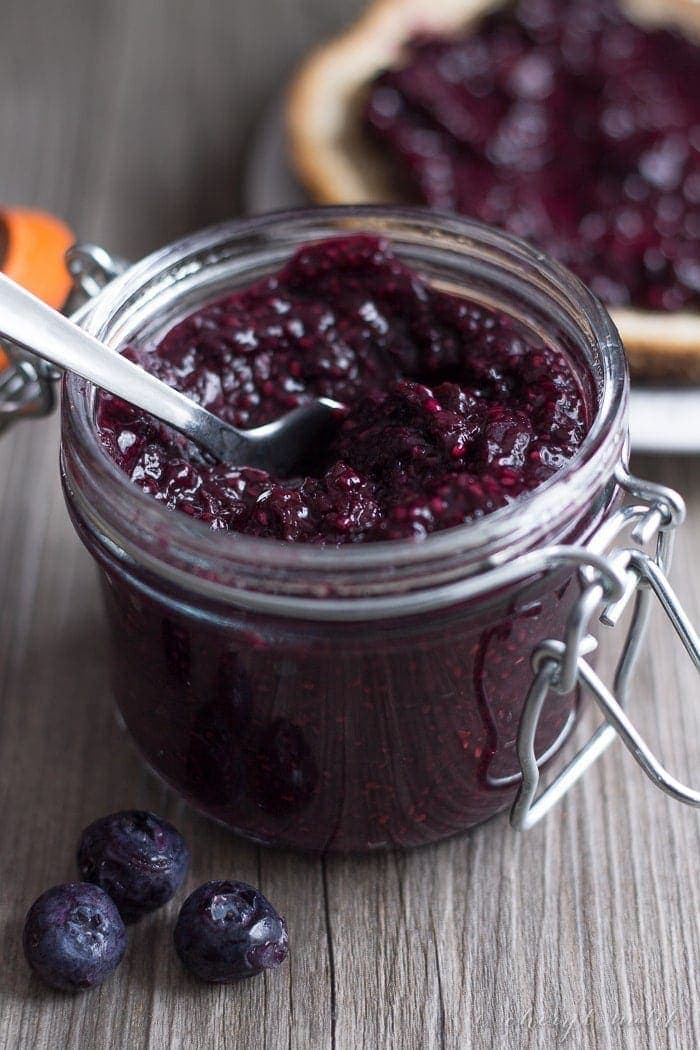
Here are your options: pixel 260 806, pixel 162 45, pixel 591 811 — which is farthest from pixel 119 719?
pixel 162 45

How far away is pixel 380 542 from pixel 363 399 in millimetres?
362

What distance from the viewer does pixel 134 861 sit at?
5.87ft

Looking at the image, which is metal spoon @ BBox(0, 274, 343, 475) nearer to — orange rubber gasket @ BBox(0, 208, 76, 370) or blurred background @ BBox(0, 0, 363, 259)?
orange rubber gasket @ BBox(0, 208, 76, 370)

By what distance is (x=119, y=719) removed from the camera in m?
2.14

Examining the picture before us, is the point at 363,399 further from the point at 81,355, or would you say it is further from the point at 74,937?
the point at 74,937

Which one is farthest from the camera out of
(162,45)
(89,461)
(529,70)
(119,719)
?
(162,45)

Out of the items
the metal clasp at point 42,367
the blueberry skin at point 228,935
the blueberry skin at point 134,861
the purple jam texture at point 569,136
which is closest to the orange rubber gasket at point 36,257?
the metal clasp at point 42,367

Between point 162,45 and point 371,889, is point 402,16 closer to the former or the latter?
point 162,45

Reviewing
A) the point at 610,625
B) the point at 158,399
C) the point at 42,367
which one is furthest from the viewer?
the point at 42,367

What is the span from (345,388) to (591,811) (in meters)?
0.80

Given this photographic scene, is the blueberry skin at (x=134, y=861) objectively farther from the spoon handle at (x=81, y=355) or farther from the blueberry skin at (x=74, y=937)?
the spoon handle at (x=81, y=355)

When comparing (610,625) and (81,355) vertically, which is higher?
(81,355)

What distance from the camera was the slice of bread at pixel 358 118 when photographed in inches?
100.0

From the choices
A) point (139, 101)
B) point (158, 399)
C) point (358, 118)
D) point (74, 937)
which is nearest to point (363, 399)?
point (158, 399)
